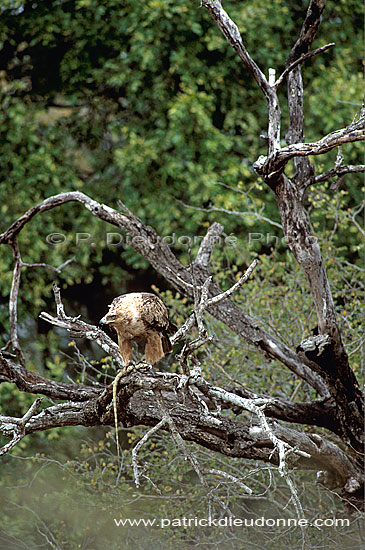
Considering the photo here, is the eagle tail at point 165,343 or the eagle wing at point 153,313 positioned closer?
the eagle wing at point 153,313

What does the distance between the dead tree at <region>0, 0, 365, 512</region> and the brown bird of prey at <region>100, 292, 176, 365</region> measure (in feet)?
0.17

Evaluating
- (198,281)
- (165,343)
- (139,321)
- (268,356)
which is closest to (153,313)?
(139,321)

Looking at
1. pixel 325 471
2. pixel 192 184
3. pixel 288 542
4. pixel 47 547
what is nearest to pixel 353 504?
pixel 325 471

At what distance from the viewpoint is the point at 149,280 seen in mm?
4934

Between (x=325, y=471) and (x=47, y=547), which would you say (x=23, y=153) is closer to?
(x=47, y=547)

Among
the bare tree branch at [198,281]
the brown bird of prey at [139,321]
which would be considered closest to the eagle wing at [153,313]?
the brown bird of prey at [139,321]

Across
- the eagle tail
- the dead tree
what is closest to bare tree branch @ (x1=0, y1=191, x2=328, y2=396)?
the dead tree

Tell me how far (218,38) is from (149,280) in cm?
178

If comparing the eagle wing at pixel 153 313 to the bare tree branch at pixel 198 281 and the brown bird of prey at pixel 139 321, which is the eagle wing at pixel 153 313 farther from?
the bare tree branch at pixel 198 281

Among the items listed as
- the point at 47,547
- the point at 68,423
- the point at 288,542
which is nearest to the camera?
the point at 68,423

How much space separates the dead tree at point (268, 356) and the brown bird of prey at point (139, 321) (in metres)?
0.05

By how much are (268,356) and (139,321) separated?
1.02 m

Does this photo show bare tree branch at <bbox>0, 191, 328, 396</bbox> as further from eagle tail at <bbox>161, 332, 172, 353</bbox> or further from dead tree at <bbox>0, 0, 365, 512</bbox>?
eagle tail at <bbox>161, 332, 172, 353</bbox>

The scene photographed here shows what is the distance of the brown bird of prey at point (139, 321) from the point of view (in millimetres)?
1794
